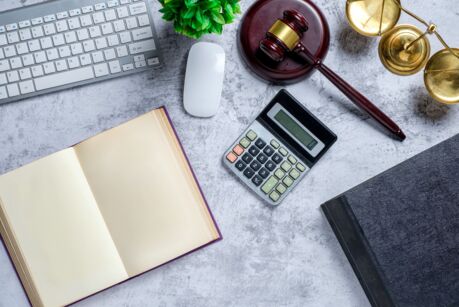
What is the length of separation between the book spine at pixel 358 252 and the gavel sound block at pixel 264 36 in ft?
0.64

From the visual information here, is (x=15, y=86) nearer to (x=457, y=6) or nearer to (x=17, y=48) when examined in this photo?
(x=17, y=48)

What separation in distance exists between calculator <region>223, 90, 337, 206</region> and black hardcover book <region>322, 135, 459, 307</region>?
92 millimetres

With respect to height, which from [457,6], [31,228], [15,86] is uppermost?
[457,6]

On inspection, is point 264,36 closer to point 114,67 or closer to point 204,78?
point 204,78

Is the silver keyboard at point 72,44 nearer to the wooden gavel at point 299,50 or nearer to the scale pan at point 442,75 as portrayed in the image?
the wooden gavel at point 299,50

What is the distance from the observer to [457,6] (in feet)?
2.73

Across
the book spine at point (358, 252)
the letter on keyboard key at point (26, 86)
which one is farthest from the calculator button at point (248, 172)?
the letter on keyboard key at point (26, 86)

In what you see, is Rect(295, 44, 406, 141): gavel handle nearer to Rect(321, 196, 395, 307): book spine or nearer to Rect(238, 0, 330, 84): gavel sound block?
Rect(238, 0, 330, 84): gavel sound block

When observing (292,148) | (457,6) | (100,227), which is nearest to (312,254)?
(292,148)

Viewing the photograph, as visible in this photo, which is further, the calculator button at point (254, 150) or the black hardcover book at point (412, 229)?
the calculator button at point (254, 150)

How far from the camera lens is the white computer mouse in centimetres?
81

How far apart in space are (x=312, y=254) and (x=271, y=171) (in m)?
0.14

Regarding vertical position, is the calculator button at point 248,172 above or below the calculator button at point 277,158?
below

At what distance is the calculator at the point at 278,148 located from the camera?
2.65 feet
